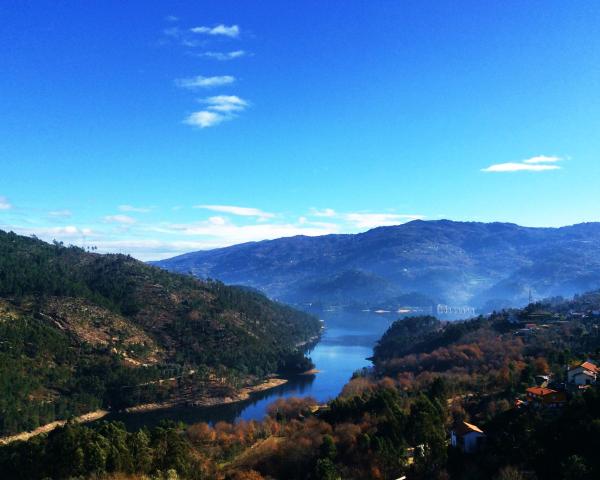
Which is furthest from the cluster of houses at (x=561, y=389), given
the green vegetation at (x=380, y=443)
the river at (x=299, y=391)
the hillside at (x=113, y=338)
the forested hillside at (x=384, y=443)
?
the hillside at (x=113, y=338)

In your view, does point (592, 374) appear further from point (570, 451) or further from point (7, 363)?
point (7, 363)

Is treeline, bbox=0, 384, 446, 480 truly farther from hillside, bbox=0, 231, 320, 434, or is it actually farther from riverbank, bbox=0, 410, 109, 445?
hillside, bbox=0, 231, 320, 434

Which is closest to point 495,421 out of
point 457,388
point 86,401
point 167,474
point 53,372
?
point 457,388

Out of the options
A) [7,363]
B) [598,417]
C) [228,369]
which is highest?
[598,417]

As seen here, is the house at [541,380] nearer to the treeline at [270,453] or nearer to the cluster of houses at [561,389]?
the cluster of houses at [561,389]

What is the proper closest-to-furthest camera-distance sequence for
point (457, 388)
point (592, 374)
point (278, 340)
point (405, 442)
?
point (405, 442) → point (592, 374) → point (457, 388) → point (278, 340)

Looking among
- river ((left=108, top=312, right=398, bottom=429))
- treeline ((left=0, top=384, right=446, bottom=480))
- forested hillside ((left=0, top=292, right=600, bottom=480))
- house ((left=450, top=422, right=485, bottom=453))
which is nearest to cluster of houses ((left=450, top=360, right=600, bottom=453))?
house ((left=450, top=422, right=485, bottom=453))

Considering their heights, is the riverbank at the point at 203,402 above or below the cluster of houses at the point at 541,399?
below

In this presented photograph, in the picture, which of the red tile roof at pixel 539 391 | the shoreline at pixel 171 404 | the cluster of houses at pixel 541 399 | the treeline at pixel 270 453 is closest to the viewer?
the treeline at pixel 270 453
